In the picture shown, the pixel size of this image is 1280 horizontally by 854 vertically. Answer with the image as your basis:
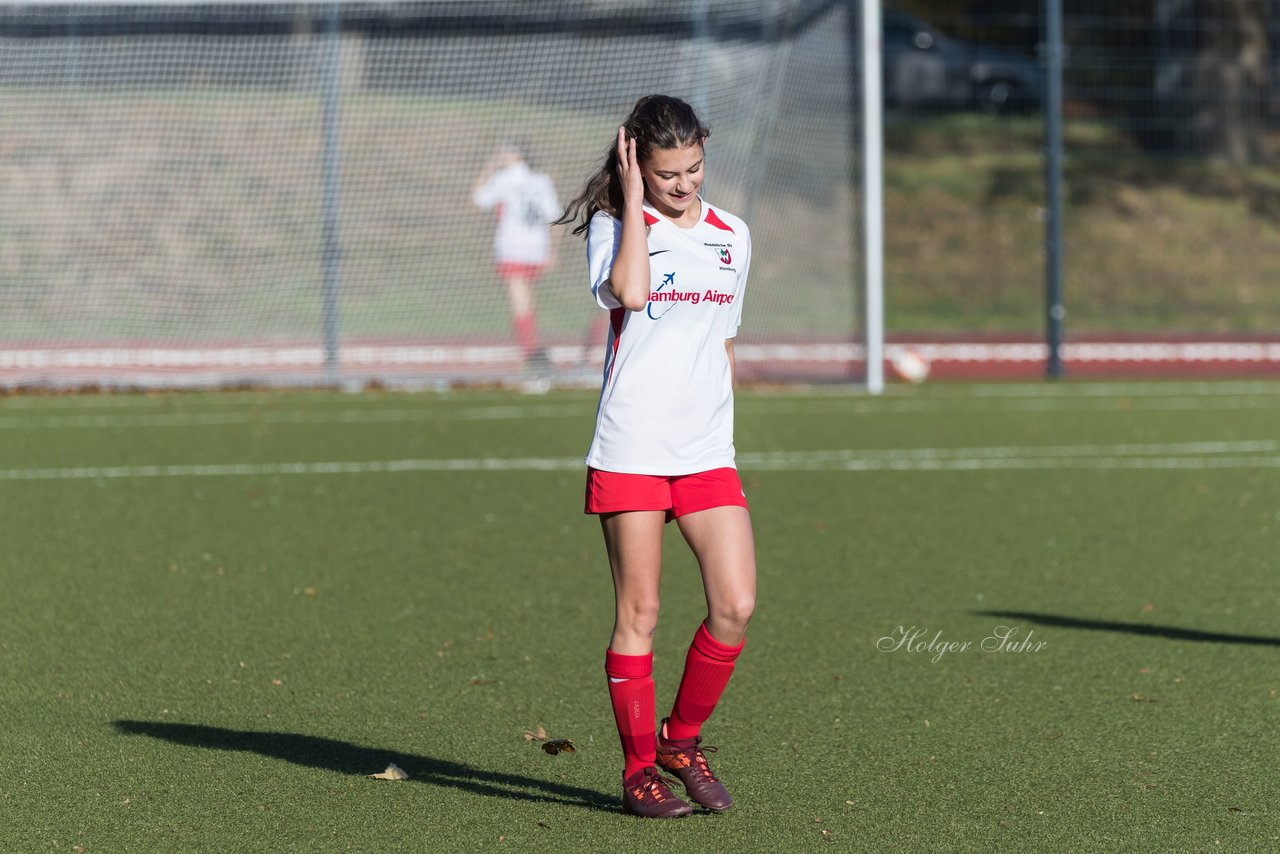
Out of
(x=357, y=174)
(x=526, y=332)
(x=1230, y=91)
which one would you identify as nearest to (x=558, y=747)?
(x=526, y=332)

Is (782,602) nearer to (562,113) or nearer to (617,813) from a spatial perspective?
(617,813)

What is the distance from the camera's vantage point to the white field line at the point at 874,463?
9680 mm

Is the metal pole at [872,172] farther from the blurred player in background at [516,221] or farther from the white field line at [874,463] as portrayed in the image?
the white field line at [874,463]

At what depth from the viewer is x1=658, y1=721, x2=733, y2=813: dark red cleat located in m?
4.02

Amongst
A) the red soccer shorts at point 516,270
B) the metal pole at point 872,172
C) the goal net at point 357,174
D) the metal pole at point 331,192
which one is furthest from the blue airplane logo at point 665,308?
the red soccer shorts at point 516,270

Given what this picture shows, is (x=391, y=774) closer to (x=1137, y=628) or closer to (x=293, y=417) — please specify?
(x=1137, y=628)

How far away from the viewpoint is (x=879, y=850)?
3799 mm

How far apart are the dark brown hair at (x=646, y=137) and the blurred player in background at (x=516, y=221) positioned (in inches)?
427

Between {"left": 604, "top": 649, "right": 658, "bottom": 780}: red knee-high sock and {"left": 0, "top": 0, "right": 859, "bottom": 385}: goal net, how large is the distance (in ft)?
33.1

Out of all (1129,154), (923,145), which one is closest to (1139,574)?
(1129,154)

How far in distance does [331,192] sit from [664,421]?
11.1 meters

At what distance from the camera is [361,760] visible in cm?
448

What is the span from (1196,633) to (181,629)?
3.52m

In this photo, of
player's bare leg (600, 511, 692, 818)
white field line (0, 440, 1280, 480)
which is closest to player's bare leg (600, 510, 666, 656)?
player's bare leg (600, 511, 692, 818)
